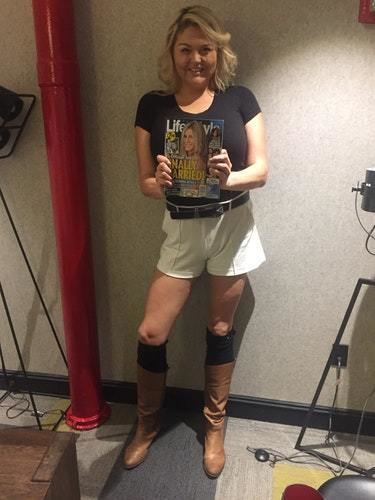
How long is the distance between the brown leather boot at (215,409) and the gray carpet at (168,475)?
2.6 inches

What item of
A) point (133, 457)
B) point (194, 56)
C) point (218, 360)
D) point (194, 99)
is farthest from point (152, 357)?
point (194, 56)

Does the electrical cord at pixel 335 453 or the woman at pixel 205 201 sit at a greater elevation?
the woman at pixel 205 201

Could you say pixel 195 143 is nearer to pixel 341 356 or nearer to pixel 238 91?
pixel 238 91

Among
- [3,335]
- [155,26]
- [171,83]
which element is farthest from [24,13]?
[3,335]

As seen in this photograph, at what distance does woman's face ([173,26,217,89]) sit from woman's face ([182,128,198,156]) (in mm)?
233

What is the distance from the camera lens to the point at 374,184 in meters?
1.44

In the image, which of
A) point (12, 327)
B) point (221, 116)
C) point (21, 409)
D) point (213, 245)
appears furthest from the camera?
point (21, 409)

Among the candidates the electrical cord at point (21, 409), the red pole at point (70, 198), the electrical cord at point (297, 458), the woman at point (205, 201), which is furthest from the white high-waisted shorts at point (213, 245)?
the electrical cord at point (21, 409)

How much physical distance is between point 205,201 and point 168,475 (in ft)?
3.33

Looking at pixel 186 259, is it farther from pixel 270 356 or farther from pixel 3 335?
pixel 3 335

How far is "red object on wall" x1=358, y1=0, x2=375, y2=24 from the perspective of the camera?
147 centimetres

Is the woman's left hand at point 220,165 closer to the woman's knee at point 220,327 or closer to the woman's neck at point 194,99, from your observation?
the woman's neck at point 194,99

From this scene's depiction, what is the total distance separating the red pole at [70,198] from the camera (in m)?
1.56

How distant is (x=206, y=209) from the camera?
1491mm
